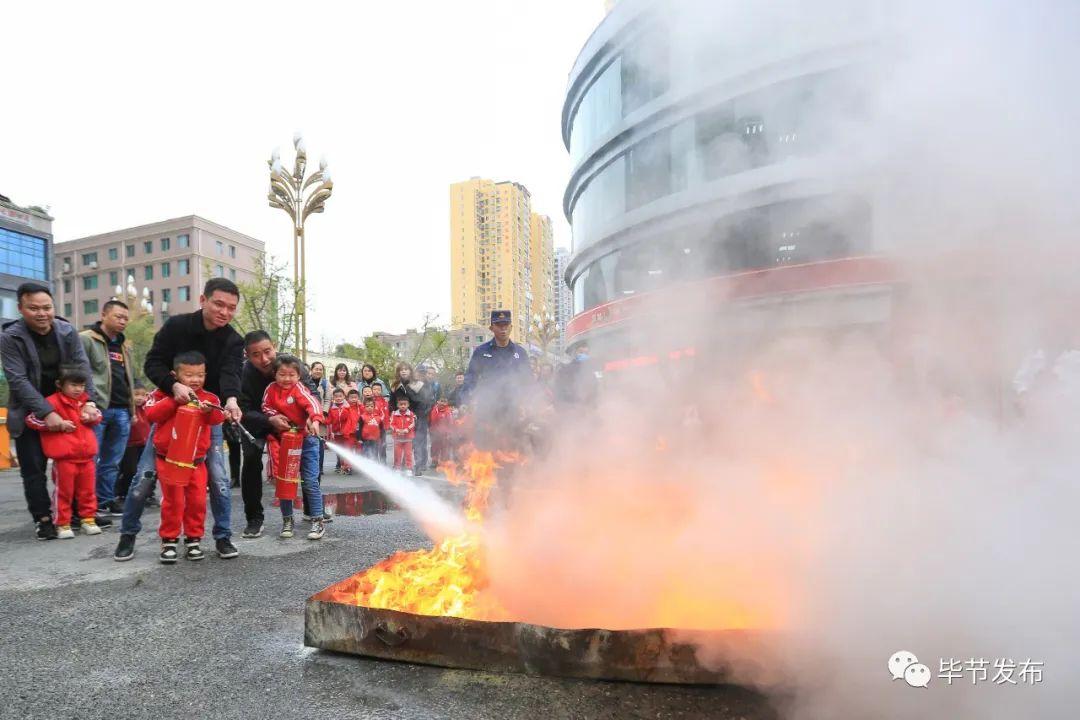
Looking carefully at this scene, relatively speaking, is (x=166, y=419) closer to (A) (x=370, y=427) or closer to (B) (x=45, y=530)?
(B) (x=45, y=530)

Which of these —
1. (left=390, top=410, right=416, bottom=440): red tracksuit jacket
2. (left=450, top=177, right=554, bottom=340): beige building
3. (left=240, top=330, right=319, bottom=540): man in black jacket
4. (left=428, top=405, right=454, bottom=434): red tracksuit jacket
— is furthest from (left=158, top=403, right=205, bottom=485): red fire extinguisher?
(left=450, top=177, right=554, bottom=340): beige building

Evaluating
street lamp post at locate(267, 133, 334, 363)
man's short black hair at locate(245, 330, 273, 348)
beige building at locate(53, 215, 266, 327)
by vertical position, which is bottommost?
man's short black hair at locate(245, 330, 273, 348)

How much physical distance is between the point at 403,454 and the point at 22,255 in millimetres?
33005

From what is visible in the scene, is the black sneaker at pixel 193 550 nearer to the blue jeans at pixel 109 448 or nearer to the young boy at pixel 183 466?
the young boy at pixel 183 466

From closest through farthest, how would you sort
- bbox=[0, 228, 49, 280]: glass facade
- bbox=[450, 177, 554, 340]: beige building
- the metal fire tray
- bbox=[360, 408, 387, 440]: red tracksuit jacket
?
the metal fire tray
bbox=[360, 408, 387, 440]: red tracksuit jacket
bbox=[0, 228, 49, 280]: glass facade
bbox=[450, 177, 554, 340]: beige building

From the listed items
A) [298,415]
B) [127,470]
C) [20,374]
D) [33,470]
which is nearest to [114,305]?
[20,374]

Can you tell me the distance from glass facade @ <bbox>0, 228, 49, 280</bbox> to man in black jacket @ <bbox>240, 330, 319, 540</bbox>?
112 ft

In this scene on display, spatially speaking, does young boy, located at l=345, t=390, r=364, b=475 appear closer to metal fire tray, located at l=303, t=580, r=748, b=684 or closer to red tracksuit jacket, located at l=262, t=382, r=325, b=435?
red tracksuit jacket, located at l=262, t=382, r=325, b=435

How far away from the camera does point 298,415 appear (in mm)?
4730

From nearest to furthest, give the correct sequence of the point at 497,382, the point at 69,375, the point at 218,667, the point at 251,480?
the point at 218,667
the point at 251,480
the point at 69,375
the point at 497,382

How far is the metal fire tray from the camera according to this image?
2137 mm

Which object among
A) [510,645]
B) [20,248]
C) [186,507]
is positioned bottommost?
[510,645]

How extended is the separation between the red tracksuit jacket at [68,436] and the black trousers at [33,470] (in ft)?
0.16

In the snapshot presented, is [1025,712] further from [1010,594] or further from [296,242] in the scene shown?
[296,242]
